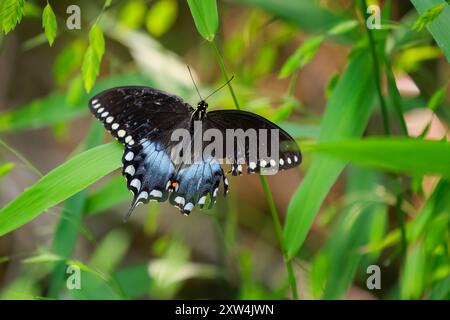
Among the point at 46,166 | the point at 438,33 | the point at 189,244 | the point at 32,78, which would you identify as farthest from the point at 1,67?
the point at 438,33

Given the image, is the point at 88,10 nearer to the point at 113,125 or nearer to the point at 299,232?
the point at 113,125

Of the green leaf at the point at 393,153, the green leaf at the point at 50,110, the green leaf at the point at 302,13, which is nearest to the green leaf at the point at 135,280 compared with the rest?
the green leaf at the point at 50,110

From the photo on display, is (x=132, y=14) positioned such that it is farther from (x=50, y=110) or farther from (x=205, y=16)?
(x=205, y=16)

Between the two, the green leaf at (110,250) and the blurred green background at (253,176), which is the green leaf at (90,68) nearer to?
the blurred green background at (253,176)

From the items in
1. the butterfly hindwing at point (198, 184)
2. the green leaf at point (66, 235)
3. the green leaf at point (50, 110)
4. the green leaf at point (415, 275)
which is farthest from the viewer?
the green leaf at point (50, 110)

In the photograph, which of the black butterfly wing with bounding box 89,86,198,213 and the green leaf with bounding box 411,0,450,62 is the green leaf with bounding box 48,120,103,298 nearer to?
the black butterfly wing with bounding box 89,86,198,213

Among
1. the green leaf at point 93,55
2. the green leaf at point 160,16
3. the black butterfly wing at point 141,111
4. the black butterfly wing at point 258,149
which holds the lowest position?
the black butterfly wing at point 258,149

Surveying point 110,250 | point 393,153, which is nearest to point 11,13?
point 393,153
